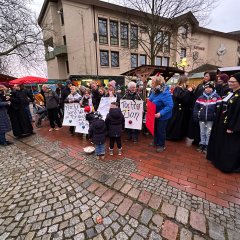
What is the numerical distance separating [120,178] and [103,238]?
3.82 ft

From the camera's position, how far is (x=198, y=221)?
2.12m

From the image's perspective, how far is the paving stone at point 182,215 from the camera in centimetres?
215

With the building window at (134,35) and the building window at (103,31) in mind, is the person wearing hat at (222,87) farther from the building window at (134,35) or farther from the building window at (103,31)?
the building window at (103,31)

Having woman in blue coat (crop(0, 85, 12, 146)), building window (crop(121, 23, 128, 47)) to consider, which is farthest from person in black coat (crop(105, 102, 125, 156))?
building window (crop(121, 23, 128, 47))

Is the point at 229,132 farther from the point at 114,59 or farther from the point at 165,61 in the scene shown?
the point at 165,61

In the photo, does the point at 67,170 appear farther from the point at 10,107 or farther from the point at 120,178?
the point at 10,107

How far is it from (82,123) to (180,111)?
3049mm

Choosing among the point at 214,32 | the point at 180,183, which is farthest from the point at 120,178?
the point at 214,32

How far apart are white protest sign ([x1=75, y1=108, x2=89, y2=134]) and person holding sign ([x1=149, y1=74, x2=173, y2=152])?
2.24m

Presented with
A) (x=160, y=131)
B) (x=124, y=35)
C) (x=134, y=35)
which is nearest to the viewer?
(x=160, y=131)

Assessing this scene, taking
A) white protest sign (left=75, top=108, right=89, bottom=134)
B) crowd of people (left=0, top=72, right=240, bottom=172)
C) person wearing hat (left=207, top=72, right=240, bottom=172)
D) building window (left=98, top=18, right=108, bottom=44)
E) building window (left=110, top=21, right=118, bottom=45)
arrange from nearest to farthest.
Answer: person wearing hat (left=207, top=72, right=240, bottom=172) < crowd of people (left=0, top=72, right=240, bottom=172) < white protest sign (left=75, top=108, right=89, bottom=134) < building window (left=98, top=18, right=108, bottom=44) < building window (left=110, top=21, right=118, bottom=45)

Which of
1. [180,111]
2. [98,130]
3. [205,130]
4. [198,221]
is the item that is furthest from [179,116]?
[198,221]

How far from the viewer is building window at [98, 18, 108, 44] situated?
65.4 ft

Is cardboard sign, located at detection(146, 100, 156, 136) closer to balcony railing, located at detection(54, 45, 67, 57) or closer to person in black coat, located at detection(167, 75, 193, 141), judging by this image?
person in black coat, located at detection(167, 75, 193, 141)
